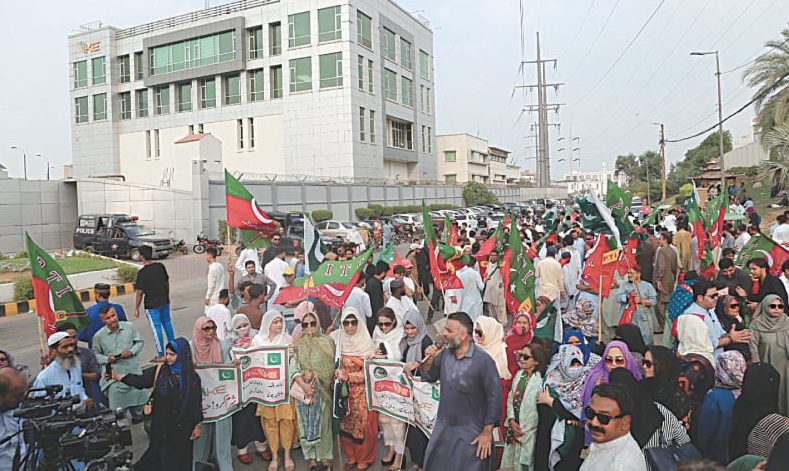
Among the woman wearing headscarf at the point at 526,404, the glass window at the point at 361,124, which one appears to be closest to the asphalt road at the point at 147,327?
the woman wearing headscarf at the point at 526,404

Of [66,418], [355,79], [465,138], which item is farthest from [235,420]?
[465,138]

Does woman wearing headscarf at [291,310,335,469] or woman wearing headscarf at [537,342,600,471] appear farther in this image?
woman wearing headscarf at [291,310,335,469]

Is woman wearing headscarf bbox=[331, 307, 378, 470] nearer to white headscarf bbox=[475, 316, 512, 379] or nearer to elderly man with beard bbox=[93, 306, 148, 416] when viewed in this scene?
white headscarf bbox=[475, 316, 512, 379]

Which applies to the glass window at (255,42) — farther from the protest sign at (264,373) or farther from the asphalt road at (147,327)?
the protest sign at (264,373)

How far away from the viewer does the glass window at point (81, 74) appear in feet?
175

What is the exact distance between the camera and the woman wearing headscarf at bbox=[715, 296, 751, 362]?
5.07 metres

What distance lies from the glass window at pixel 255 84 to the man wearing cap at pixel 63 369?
4421 cm

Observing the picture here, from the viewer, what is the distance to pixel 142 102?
51688mm

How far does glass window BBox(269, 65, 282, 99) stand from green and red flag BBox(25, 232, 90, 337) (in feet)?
138

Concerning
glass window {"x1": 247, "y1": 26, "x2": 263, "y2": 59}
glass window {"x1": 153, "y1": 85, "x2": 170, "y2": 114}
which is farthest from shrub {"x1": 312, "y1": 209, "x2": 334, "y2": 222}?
glass window {"x1": 153, "y1": 85, "x2": 170, "y2": 114}

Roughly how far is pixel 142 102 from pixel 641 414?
54423 mm

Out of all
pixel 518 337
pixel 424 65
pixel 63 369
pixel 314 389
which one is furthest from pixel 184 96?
pixel 518 337

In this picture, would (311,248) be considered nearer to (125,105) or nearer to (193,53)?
(193,53)

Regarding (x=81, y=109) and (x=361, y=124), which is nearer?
(x=361, y=124)
